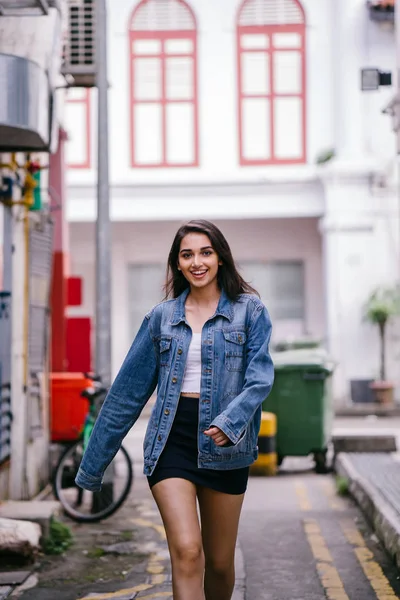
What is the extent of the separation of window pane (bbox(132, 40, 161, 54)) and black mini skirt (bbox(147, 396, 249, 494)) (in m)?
20.0

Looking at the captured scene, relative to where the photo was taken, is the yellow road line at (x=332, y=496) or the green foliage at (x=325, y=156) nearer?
the yellow road line at (x=332, y=496)

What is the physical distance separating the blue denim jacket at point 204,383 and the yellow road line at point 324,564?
7.11ft

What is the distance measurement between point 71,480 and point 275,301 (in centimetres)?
1608

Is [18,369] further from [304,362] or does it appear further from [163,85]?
[163,85]

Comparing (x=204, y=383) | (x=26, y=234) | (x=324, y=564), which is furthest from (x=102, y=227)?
(x=204, y=383)

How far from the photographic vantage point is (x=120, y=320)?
2527 centimetres

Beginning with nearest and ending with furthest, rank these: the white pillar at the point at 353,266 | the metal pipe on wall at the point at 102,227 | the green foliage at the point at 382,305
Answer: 1. the metal pipe on wall at the point at 102,227
2. the green foliage at the point at 382,305
3. the white pillar at the point at 353,266

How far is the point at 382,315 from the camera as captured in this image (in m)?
22.1

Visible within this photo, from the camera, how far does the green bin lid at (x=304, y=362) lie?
41.1 ft

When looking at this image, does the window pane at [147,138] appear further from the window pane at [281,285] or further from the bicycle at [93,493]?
the bicycle at [93,493]

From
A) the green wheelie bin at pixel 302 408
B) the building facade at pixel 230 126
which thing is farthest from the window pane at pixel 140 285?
the green wheelie bin at pixel 302 408

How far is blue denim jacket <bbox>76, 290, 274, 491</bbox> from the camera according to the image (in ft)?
15.0

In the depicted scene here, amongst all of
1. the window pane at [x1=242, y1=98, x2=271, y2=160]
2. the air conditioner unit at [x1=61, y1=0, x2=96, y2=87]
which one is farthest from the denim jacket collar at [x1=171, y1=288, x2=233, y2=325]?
the window pane at [x1=242, y1=98, x2=271, y2=160]

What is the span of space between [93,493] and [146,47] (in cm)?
1603
